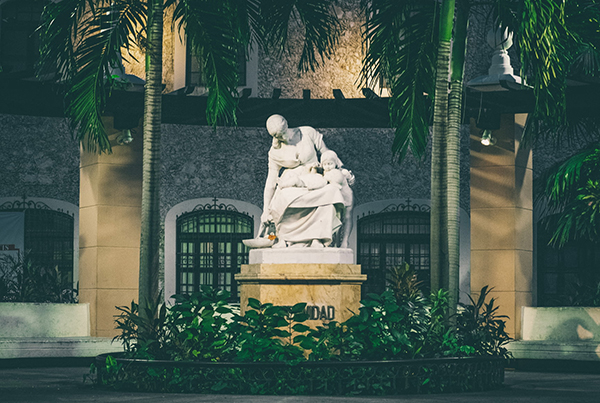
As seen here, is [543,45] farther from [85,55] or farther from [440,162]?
[85,55]

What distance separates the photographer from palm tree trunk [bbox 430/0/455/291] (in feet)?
37.5

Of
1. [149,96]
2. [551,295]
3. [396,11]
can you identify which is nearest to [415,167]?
[551,295]

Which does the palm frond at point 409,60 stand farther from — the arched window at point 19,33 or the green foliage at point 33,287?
the arched window at point 19,33

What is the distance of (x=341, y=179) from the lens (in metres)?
11.4

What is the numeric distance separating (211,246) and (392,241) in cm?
353

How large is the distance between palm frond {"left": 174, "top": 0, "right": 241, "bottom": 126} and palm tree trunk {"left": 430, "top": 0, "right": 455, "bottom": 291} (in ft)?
8.36

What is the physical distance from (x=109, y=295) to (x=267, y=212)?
4.76 meters

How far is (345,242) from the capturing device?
11.5 meters

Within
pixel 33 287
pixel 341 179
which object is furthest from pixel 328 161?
pixel 33 287

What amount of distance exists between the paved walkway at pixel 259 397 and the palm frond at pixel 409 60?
10.8ft

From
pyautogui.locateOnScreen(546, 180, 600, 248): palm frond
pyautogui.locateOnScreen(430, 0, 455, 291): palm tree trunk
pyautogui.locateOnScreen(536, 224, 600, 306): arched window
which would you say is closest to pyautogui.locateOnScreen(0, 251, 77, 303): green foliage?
pyautogui.locateOnScreen(430, 0, 455, 291): palm tree trunk

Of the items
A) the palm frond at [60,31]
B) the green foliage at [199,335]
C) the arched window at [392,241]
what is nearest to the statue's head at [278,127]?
the green foliage at [199,335]

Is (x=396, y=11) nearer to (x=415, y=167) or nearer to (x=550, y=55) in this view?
(x=550, y=55)

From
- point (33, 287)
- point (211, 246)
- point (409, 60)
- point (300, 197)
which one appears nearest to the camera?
point (300, 197)
